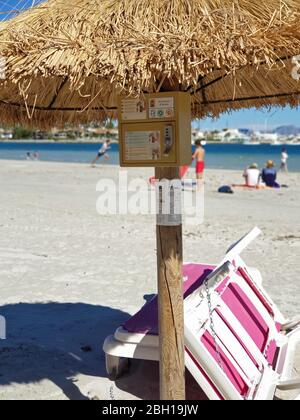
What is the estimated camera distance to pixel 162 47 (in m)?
2.33

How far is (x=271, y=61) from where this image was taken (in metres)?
2.38

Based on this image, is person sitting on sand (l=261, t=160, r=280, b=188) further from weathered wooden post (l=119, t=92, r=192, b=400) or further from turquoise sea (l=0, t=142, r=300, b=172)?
turquoise sea (l=0, t=142, r=300, b=172)

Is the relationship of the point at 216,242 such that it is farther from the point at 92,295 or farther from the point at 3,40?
the point at 3,40

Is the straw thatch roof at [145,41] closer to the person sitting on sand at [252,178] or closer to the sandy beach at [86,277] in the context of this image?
the sandy beach at [86,277]

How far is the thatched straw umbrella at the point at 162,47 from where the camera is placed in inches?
91.8

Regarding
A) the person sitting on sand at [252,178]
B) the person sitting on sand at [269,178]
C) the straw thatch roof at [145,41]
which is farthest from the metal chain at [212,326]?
the person sitting on sand at [269,178]

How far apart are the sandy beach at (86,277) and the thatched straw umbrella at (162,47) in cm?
102

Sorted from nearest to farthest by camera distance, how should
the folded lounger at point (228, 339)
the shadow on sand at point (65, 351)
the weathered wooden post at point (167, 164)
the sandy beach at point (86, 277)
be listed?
1. the weathered wooden post at point (167, 164)
2. the folded lounger at point (228, 339)
3. the shadow on sand at point (65, 351)
4. the sandy beach at point (86, 277)

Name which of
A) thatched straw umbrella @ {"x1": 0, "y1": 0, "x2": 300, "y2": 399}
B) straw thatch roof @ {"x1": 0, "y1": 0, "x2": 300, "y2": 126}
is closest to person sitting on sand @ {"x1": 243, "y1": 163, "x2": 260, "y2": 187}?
thatched straw umbrella @ {"x1": 0, "y1": 0, "x2": 300, "y2": 399}

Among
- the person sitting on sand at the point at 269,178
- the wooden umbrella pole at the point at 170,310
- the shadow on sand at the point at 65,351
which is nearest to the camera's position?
the wooden umbrella pole at the point at 170,310

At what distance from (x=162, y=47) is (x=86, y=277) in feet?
13.6

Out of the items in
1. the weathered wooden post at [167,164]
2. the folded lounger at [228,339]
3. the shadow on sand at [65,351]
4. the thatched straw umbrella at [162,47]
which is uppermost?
the thatched straw umbrella at [162,47]
